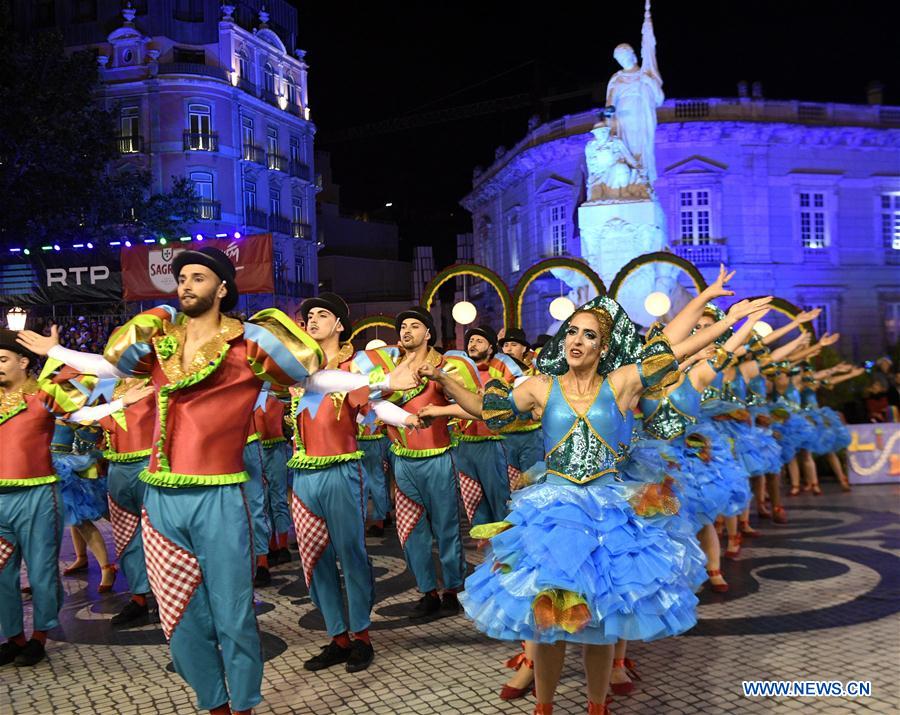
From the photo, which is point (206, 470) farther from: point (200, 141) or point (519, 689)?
point (200, 141)

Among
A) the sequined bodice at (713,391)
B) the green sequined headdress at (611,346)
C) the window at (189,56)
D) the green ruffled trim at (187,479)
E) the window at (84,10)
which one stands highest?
the window at (84,10)

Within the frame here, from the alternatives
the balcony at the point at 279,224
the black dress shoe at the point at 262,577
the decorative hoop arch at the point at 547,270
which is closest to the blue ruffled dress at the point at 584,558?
the black dress shoe at the point at 262,577

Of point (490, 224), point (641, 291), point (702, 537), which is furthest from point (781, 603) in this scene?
point (490, 224)

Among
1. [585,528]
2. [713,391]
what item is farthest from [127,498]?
[713,391]

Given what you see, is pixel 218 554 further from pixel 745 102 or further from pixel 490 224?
pixel 490 224

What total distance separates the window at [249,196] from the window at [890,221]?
25434mm

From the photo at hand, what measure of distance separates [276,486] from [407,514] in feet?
8.23

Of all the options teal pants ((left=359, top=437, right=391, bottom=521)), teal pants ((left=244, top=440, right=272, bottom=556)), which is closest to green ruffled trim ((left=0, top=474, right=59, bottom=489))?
teal pants ((left=244, top=440, right=272, bottom=556))

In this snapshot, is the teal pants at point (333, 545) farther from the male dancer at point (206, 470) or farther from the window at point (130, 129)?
the window at point (130, 129)

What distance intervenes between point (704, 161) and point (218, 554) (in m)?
33.2

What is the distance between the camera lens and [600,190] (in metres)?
23.3

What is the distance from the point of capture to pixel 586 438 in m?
4.70

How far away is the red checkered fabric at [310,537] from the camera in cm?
598

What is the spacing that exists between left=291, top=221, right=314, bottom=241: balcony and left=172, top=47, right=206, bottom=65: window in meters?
7.84
